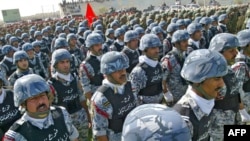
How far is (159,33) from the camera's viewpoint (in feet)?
36.9

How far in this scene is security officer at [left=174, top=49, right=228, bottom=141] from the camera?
310cm

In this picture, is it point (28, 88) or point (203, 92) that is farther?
point (28, 88)

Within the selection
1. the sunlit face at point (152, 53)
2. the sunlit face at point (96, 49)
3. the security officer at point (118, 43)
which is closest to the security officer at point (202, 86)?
the sunlit face at point (152, 53)

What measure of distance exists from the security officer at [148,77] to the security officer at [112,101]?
1.08 metres

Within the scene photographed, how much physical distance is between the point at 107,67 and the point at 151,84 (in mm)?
1496

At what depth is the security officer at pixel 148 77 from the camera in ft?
17.8

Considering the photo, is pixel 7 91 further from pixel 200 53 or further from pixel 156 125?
pixel 156 125

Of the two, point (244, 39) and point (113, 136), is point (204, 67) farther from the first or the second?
point (244, 39)

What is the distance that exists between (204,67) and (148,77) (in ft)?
7.81

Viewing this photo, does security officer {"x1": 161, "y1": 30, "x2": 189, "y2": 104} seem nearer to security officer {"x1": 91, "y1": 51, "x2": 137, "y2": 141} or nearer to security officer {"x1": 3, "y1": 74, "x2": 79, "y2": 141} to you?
security officer {"x1": 91, "y1": 51, "x2": 137, "y2": 141}

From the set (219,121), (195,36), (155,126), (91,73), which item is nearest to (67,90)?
(91,73)

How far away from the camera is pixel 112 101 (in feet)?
13.5

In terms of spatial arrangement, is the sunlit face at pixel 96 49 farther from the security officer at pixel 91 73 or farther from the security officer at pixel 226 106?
the security officer at pixel 226 106

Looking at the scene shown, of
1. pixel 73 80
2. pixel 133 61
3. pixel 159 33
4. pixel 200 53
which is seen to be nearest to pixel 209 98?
pixel 200 53
